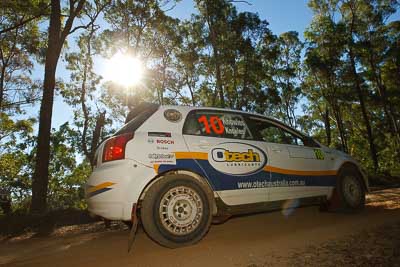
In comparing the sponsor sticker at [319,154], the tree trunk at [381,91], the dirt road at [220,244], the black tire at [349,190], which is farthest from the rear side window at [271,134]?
the tree trunk at [381,91]

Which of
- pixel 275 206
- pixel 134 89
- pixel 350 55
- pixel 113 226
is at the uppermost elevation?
pixel 350 55

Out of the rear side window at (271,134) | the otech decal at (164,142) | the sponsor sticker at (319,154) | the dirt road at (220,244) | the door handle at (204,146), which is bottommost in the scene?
the dirt road at (220,244)

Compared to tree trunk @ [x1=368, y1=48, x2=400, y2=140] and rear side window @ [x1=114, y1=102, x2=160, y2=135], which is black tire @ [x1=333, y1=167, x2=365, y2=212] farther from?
tree trunk @ [x1=368, y1=48, x2=400, y2=140]

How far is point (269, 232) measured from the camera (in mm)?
3754

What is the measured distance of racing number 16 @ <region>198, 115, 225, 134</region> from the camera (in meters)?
3.77

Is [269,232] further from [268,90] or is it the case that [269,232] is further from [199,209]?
[268,90]

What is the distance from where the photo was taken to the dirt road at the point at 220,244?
276 cm

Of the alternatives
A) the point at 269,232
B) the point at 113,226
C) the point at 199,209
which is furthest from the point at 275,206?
the point at 113,226

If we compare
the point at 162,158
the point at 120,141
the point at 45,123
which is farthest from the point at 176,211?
the point at 45,123

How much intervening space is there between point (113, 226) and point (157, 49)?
17394 mm

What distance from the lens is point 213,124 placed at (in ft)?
12.6

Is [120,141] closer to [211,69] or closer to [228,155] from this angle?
[228,155]

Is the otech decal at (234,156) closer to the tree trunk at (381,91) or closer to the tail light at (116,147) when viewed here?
the tail light at (116,147)

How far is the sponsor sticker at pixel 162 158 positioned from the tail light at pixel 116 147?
0.33 meters
